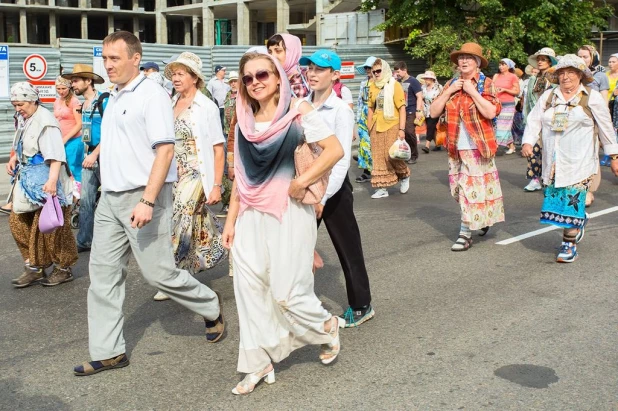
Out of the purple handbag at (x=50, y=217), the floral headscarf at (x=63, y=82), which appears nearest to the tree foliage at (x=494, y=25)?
the floral headscarf at (x=63, y=82)

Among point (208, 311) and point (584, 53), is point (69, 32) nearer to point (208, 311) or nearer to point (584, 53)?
point (584, 53)

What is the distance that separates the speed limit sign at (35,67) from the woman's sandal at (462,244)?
36.2 feet

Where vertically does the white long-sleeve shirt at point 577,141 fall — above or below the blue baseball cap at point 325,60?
below

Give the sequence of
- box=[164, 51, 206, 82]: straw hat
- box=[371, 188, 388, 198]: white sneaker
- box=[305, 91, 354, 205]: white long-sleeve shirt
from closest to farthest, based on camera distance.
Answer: box=[305, 91, 354, 205]: white long-sleeve shirt → box=[164, 51, 206, 82]: straw hat → box=[371, 188, 388, 198]: white sneaker

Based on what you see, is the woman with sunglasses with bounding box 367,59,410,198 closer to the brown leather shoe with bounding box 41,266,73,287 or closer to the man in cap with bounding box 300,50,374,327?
the brown leather shoe with bounding box 41,266,73,287

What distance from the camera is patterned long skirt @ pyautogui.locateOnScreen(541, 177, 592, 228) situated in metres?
7.59

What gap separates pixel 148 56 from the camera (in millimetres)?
20812

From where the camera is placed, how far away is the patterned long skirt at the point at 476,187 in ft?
26.4

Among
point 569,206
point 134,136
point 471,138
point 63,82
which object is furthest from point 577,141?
point 63,82

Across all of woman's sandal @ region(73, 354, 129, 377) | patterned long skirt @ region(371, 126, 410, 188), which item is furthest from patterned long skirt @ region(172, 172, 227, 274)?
patterned long skirt @ region(371, 126, 410, 188)

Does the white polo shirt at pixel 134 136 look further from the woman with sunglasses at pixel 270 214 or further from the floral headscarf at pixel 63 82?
the floral headscarf at pixel 63 82

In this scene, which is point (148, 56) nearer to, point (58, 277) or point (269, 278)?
point (58, 277)

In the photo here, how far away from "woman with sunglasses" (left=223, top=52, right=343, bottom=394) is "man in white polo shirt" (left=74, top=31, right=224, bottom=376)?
643 mm

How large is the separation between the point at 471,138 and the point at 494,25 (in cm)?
1986
